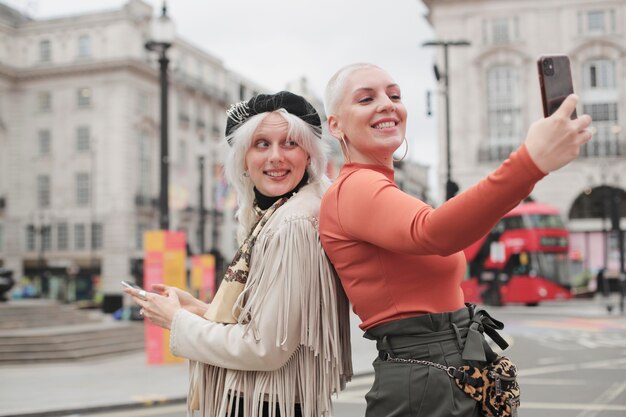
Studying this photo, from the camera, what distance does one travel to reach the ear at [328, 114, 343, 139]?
266cm

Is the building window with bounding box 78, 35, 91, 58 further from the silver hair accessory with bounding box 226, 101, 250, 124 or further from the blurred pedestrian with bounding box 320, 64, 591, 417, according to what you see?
the blurred pedestrian with bounding box 320, 64, 591, 417

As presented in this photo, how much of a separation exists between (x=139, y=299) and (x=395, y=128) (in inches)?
45.5

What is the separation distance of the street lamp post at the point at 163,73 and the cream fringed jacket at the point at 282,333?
12043mm

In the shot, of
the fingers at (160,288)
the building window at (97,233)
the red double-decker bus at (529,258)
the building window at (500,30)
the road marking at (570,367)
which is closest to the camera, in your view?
the fingers at (160,288)

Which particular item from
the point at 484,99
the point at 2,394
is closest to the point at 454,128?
the point at 484,99

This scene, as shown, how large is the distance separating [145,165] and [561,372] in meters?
46.6

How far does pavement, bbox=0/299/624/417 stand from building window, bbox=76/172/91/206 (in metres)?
39.1

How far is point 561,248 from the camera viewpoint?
107 feet

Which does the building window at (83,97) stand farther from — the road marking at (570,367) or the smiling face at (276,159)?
the smiling face at (276,159)

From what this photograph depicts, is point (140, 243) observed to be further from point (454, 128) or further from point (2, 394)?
point (2, 394)

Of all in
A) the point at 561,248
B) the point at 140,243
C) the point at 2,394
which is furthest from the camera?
the point at 140,243

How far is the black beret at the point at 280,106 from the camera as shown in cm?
290

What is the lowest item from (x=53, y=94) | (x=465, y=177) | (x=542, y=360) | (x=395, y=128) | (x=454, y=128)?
(x=542, y=360)

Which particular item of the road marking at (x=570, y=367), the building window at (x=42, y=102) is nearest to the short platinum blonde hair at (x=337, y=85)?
the road marking at (x=570, y=367)
